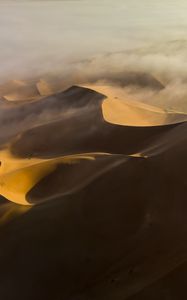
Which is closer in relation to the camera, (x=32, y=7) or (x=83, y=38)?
(x=83, y=38)

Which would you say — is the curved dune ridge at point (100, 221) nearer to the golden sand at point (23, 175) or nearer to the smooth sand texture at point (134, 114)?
the golden sand at point (23, 175)

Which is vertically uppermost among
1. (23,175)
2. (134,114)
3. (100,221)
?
(100,221)

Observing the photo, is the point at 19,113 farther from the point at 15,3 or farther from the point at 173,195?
the point at 15,3

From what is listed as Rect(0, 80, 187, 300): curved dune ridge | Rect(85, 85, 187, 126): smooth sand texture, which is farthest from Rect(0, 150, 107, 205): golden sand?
Rect(85, 85, 187, 126): smooth sand texture

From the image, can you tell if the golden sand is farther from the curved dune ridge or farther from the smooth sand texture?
the smooth sand texture

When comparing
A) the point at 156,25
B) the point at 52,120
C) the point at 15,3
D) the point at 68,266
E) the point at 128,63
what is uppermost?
the point at 68,266

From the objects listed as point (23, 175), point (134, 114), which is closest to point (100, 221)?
point (23, 175)

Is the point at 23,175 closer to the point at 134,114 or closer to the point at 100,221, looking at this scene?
the point at 100,221

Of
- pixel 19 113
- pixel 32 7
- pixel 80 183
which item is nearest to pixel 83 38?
pixel 19 113

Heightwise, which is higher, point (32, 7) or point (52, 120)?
point (52, 120)
